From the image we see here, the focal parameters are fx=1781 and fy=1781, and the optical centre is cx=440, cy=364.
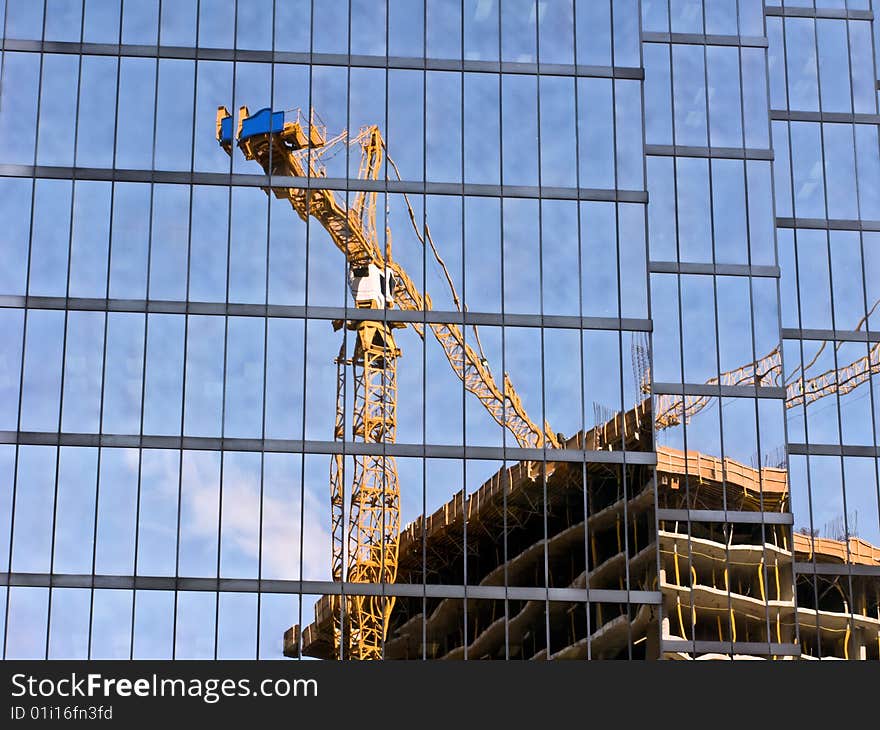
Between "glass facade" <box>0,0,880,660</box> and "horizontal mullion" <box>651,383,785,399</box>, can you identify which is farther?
"horizontal mullion" <box>651,383,785,399</box>

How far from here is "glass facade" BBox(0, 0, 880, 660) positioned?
52750 millimetres

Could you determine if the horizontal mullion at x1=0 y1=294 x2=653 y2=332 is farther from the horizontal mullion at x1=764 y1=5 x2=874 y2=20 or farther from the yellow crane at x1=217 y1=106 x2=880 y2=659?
the horizontal mullion at x1=764 y1=5 x2=874 y2=20

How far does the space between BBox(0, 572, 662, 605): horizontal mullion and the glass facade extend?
0.09m

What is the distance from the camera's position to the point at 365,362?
54.3 m

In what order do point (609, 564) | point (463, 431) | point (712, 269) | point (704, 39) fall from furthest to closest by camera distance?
point (704, 39), point (712, 269), point (463, 431), point (609, 564)

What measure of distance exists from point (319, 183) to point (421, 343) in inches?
243

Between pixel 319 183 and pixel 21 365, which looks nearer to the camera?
pixel 21 365

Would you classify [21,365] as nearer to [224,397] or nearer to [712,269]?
[224,397]

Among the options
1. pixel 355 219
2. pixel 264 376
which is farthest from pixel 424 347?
pixel 264 376

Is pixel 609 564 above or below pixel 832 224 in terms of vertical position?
below

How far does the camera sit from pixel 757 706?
141 ft

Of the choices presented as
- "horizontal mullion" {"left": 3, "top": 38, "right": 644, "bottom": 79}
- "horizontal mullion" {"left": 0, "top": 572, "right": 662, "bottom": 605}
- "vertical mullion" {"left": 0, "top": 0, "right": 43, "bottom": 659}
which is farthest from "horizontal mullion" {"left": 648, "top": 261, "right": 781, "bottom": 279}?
"vertical mullion" {"left": 0, "top": 0, "right": 43, "bottom": 659}

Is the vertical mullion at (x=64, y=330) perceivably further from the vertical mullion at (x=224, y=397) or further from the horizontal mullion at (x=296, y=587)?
the vertical mullion at (x=224, y=397)

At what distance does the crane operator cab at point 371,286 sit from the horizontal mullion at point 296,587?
8783 millimetres
